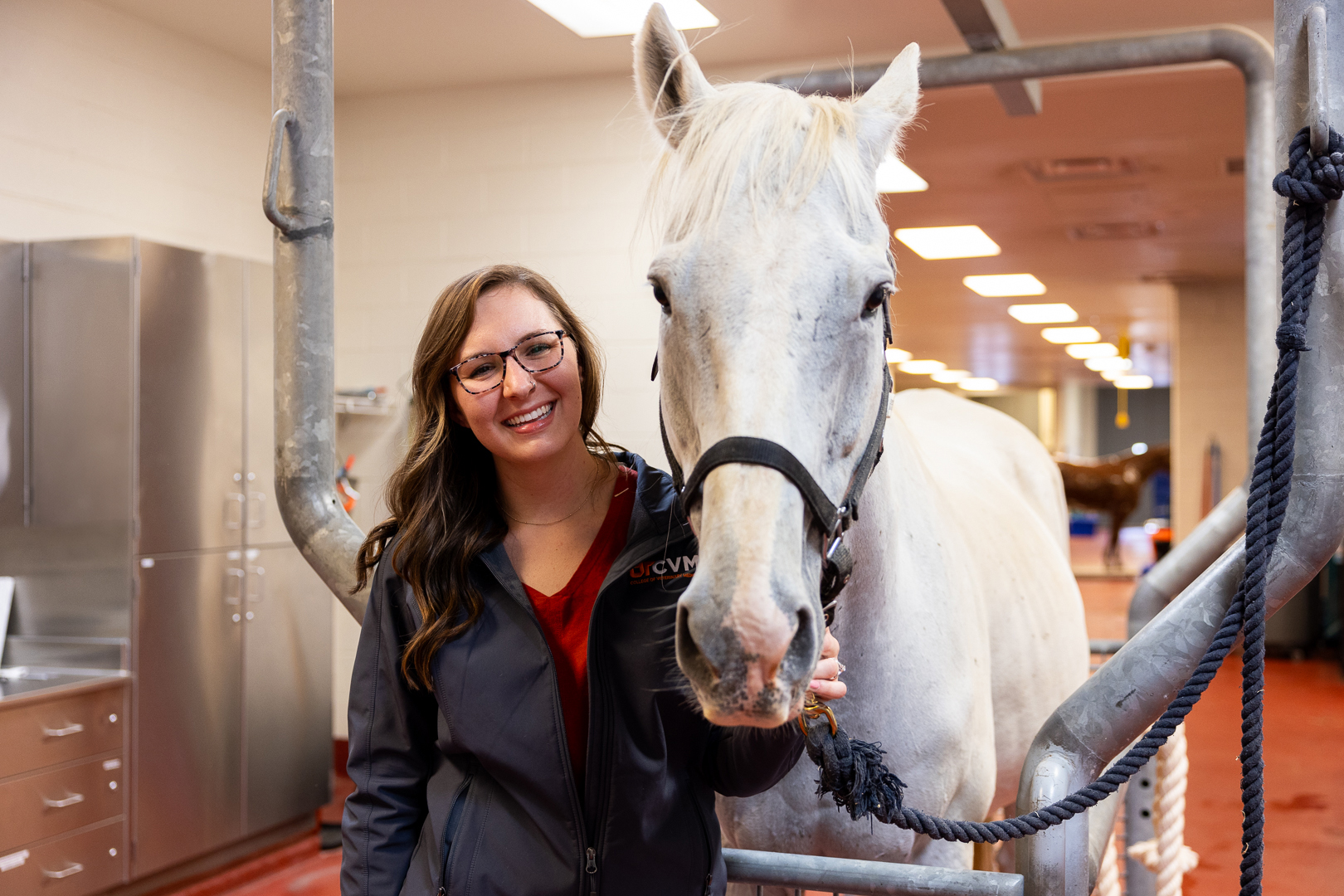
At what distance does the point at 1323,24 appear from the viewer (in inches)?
33.7

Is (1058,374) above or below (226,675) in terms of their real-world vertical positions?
above

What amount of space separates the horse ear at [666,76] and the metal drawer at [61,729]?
9.52ft

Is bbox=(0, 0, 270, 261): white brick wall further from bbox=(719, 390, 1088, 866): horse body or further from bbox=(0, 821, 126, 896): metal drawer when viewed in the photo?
bbox=(719, 390, 1088, 866): horse body

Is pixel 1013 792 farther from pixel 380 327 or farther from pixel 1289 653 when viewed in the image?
pixel 1289 653

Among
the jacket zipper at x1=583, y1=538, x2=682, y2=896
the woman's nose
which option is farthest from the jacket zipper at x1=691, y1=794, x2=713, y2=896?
the woman's nose

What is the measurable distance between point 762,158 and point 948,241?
6757 millimetres

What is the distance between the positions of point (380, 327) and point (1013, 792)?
3.31m

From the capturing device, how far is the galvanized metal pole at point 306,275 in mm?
1242

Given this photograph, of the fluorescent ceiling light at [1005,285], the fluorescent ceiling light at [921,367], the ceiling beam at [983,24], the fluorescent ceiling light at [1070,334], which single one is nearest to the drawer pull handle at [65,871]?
the ceiling beam at [983,24]


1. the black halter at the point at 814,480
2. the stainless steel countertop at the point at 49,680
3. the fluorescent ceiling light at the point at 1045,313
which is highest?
the fluorescent ceiling light at the point at 1045,313

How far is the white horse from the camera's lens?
748mm

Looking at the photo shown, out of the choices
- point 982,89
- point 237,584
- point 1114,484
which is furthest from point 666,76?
point 1114,484

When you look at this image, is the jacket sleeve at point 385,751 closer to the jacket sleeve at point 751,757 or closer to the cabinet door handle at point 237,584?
the jacket sleeve at point 751,757

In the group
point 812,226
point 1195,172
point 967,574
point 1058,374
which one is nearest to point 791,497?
point 812,226
